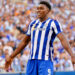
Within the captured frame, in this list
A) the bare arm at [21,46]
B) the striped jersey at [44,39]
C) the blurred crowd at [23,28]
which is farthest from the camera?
the blurred crowd at [23,28]

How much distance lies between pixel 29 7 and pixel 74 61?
8233 mm

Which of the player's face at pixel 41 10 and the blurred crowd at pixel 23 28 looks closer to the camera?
the player's face at pixel 41 10

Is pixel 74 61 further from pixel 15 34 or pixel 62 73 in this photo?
pixel 15 34

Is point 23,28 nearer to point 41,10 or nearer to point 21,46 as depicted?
point 21,46

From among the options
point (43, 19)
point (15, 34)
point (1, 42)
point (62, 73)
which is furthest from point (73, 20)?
point (43, 19)

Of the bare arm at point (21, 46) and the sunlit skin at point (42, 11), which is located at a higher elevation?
the sunlit skin at point (42, 11)

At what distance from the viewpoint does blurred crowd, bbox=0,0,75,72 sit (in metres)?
8.74

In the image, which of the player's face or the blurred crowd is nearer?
the player's face

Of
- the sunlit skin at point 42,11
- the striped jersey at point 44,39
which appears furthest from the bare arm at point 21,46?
the sunlit skin at point 42,11

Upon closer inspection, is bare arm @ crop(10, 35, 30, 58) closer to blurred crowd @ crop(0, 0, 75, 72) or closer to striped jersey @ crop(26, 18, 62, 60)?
striped jersey @ crop(26, 18, 62, 60)

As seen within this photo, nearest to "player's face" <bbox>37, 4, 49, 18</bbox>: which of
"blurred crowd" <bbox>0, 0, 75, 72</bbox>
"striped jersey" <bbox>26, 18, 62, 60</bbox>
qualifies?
"striped jersey" <bbox>26, 18, 62, 60</bbox>

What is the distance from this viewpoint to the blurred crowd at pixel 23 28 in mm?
8742

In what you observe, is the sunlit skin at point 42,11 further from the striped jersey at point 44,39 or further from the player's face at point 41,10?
the striped jersey at point 44,39

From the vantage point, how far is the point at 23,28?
10.4 metres
